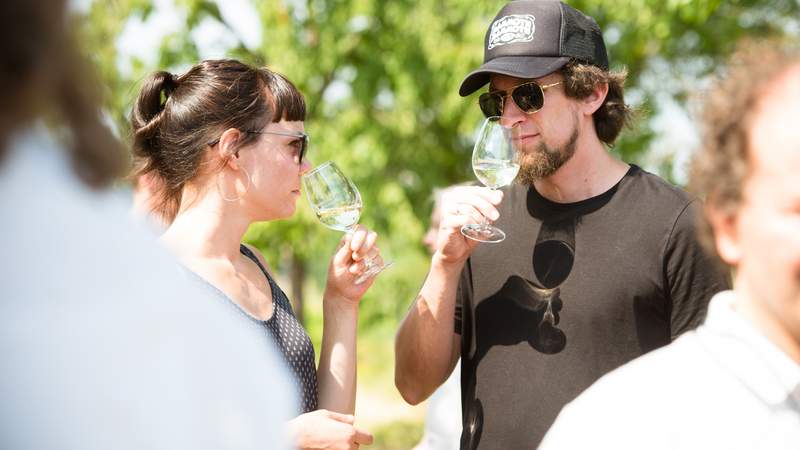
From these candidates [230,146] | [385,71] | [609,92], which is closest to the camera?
[230,146]

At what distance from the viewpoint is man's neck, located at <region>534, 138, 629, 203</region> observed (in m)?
2.92

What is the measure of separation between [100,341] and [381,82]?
9.40 meters

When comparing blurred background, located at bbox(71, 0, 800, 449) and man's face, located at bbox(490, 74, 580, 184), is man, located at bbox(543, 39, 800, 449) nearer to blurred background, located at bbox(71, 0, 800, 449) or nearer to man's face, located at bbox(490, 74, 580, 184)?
man's face, located at bbox(490, 74, 580, 184)

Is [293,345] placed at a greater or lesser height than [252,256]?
lesser

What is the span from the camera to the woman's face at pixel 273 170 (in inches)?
115

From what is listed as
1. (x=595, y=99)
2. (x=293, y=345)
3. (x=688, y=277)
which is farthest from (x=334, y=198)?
(x=688, y=277)

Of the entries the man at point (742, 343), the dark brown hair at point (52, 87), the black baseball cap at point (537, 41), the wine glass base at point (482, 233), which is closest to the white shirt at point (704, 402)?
the man at point (742, 343)

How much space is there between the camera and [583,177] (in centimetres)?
293

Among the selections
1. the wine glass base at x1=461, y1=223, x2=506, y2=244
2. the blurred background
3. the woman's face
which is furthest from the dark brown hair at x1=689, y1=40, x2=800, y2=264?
the blurred background

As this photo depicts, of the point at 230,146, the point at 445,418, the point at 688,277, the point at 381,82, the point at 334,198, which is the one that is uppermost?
the point at 230,146

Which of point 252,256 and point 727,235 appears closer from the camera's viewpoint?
point 727,235

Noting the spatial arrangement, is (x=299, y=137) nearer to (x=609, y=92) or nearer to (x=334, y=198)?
(x=334, y=198)

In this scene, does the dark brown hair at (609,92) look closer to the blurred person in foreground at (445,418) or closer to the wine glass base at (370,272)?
the wine glass base at (370,272)

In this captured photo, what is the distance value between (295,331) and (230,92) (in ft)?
2.78
